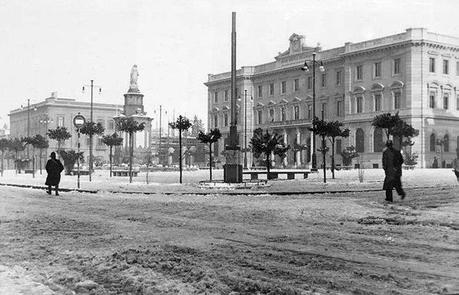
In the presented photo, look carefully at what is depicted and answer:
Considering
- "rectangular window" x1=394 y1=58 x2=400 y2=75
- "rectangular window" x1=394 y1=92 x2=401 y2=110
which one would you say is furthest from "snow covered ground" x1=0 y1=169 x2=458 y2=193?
"rectangular window" x1=394 y1=58 x2=400 y2=75

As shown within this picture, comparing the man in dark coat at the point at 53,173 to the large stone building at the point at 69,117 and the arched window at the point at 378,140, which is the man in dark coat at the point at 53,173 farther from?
the large stone building at the point at 69,117

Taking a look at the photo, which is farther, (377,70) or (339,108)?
(339,108)

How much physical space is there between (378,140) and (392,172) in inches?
2022

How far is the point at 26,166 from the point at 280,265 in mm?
71480

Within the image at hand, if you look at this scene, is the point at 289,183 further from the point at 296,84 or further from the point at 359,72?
the point at 296,84

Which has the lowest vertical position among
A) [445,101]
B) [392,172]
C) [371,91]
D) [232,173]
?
[232,173]

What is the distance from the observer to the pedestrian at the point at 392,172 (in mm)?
14711

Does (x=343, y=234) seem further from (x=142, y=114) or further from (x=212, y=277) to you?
(x=142, y=114)

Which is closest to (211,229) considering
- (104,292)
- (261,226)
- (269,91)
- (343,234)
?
(261,226)

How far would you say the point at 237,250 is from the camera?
24.8 ft

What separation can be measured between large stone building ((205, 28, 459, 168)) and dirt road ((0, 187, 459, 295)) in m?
49.8

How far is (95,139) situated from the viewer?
115500 mm

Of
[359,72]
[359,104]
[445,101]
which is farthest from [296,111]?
[445,101]

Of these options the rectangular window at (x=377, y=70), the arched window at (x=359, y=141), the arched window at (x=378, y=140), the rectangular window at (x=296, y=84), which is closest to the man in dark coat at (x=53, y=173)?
the arched window at (x=378, y=140)
